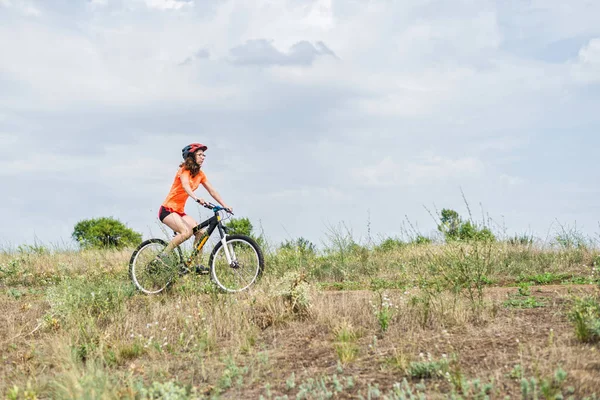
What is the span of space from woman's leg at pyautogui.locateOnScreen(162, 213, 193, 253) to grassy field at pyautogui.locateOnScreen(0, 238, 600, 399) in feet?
2.27

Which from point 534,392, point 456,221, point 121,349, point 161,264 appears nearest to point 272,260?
point 161,264

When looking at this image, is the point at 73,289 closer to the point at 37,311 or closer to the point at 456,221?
the point at 37,311

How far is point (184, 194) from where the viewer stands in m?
11.3

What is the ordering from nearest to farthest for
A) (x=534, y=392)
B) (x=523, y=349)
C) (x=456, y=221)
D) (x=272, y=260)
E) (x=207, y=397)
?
(x=534, y=392) < (x=207, y=397) < (x=523, y=349) < (x=456, y=221) < (x=272, y=260)

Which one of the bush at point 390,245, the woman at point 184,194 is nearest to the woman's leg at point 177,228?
the woman at point 184,194

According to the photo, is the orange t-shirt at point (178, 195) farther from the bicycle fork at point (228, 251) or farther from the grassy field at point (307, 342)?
the grassy field at point (307, 342)

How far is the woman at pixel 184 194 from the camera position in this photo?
433 inches

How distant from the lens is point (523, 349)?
19.9ft

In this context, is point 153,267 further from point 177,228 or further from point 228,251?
point 228,251

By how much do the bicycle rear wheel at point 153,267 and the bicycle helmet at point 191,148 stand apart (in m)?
1.64

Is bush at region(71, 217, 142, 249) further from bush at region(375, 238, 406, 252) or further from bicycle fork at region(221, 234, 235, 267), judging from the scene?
bicycle fork at region(221, 234, 235, 267)

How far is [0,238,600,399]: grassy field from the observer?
5438mm

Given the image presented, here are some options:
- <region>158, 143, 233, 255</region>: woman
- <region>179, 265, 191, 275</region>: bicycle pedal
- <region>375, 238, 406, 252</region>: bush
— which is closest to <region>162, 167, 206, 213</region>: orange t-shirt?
<region>158, 143, 233, 255</region>: woman

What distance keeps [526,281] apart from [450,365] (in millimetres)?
6110
